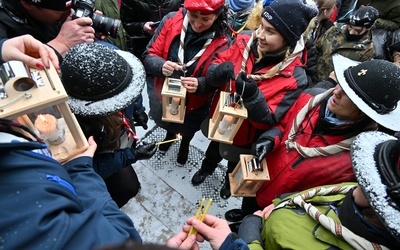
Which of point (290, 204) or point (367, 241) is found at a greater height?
point (367, 241)

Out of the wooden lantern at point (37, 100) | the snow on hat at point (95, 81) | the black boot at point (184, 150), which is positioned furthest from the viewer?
the black boot at point (184, 150)

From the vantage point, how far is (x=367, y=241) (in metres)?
1.14

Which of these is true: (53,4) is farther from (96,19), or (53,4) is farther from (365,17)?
(365,17)

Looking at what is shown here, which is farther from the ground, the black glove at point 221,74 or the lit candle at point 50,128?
the lit candle at point 50,128

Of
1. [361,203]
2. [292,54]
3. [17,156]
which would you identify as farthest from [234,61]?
[17,156]

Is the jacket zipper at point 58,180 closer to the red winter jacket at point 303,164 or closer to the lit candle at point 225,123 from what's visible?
the lit candle at point 225,123

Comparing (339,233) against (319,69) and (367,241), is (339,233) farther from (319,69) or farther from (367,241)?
(319,69)

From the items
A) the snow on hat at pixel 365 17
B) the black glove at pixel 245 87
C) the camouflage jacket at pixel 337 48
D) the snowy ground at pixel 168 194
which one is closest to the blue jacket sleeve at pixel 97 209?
the black glove at pixel 245 87

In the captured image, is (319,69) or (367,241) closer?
(367,241)

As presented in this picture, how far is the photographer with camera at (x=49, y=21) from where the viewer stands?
1.77 m

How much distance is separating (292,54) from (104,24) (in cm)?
142

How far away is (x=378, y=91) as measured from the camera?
4.97 feet

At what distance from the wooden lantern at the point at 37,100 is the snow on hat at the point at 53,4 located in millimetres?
761

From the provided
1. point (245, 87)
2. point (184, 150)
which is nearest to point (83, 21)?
point (245, 87)
